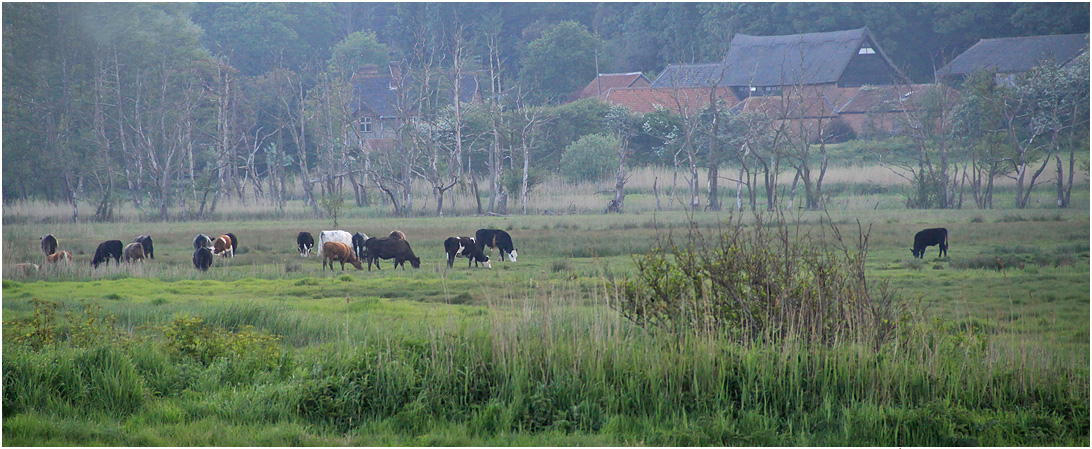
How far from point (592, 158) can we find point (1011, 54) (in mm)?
25284

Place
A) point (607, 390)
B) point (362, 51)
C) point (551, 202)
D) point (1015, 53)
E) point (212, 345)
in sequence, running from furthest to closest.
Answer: point (362, 51), point (1015, 53), point (551, 202), point (212, 345), point (607, 390)

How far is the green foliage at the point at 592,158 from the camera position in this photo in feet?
136

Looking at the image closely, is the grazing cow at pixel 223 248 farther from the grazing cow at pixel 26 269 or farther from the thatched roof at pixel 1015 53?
the thatched roof at pixel 1015 53

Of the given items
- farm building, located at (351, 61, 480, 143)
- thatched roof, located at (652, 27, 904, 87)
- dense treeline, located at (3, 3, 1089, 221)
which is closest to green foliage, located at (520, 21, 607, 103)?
dense treeline, located at (3, 3, 1089, 221)

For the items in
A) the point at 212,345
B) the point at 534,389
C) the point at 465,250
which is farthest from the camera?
the point at 465,250

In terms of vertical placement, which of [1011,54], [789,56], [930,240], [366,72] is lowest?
[930,240]

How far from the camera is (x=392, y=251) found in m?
19.4

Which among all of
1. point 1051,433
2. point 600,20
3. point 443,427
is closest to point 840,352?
point 1051,433

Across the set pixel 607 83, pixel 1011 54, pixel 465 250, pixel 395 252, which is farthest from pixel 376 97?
pixel 395 252

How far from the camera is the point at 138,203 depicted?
41844 millimetres

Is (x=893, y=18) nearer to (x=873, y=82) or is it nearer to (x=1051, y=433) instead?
(x=873, y=82)

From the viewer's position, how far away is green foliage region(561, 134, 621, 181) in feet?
136

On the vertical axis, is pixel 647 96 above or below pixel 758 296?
above

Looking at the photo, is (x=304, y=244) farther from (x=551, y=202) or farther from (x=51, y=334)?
(x=551, y=202)
